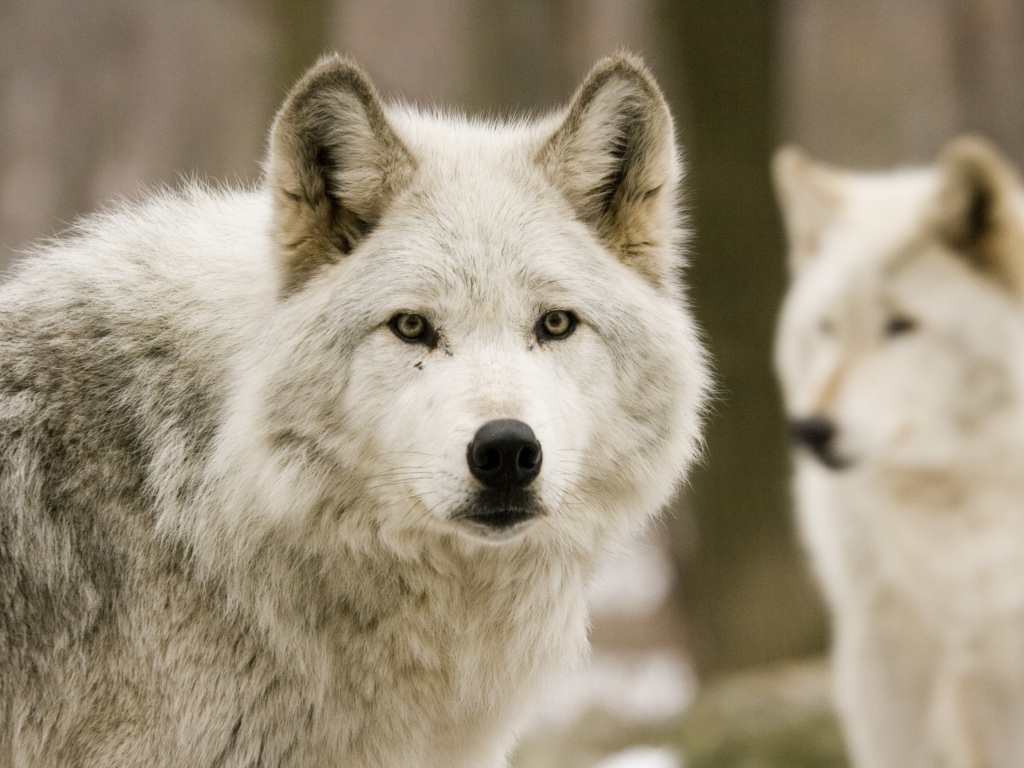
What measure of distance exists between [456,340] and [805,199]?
11.1 ft

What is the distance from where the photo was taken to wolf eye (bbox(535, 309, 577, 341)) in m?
3.12

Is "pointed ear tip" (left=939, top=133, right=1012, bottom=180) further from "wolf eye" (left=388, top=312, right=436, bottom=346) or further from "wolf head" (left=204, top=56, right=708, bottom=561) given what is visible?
"wolf eye" (left=388, top=312, right=436, bottom=346)

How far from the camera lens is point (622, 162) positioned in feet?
11.3

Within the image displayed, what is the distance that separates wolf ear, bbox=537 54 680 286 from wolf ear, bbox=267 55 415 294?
1.64 feet

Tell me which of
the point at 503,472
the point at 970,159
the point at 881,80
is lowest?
the point at 503,472

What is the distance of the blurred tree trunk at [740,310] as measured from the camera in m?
8.09

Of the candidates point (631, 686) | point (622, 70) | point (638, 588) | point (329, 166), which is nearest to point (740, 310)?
point (631, 686)

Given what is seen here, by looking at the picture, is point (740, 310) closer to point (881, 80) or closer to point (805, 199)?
point (805, 199)

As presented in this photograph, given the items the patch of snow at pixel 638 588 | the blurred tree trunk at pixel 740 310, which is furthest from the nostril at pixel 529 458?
the patch of snow at pixel 638 588

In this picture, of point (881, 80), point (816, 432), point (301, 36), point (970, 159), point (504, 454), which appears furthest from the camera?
point (881, 80)

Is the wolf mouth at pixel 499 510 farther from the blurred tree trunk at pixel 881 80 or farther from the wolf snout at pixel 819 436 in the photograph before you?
the blurred tree trunk at pixel 881 80

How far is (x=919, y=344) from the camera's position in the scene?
5098 mm

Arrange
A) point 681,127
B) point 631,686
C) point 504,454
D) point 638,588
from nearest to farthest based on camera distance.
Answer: point 504,454 < point 681,127 < point 631,686 < point 638,588

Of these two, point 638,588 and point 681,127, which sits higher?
point 681,127
